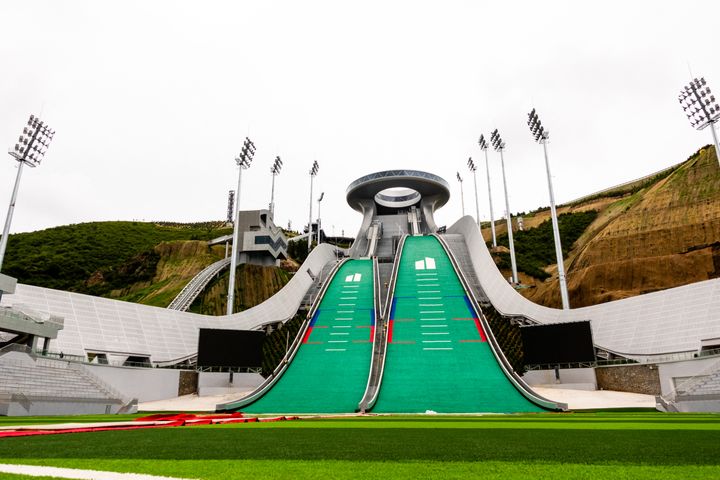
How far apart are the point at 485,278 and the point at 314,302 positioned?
12557 millimetres

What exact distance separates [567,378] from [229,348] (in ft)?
55.9

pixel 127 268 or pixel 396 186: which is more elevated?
pixel 396 186

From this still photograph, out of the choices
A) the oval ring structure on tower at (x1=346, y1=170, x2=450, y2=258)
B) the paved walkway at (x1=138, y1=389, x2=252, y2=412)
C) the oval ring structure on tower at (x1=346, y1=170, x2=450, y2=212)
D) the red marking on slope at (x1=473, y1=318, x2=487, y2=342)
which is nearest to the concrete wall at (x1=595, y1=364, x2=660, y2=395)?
the red marking on slope at (x1=473, y1=318, x2=487, y2=342)

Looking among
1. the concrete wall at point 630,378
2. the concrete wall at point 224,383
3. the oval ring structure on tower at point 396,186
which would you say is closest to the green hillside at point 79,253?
the concrete wall at point 224,383

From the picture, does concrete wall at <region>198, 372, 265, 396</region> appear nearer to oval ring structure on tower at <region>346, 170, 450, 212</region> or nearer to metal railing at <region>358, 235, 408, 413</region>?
metal railing at <region>358, 235, 408, 413</region>

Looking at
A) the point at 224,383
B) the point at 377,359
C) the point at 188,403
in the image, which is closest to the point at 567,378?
the point at 377,359

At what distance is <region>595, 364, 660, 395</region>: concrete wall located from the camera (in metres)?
18.9

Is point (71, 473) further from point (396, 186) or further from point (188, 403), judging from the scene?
point (396, 186)

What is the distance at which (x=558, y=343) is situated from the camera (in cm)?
2183

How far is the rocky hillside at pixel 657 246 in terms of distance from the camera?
99.2 ft

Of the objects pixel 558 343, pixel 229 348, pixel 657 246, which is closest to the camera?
pixel 558 343

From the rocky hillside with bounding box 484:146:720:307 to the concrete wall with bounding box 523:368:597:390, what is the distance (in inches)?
425

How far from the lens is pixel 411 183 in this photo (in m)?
55.1

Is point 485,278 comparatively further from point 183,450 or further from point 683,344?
point 183,450
